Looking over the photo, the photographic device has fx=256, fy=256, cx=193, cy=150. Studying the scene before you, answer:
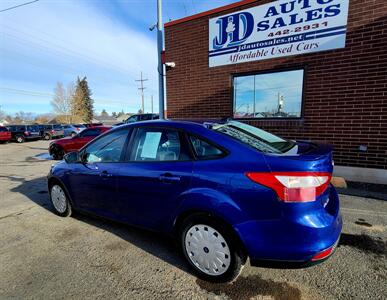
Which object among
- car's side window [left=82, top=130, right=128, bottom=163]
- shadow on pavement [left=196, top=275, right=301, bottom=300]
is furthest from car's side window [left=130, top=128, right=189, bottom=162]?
shadow on pavement [left=196, top=275, right=301, bottom=300]

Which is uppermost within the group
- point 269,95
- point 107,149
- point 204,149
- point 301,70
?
point 301,70

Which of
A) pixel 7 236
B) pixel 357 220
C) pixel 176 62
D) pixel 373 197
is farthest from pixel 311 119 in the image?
pixel 7 236

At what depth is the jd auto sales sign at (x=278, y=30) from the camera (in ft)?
19.0

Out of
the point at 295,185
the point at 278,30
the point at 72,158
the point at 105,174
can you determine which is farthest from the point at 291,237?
the point at 278,30

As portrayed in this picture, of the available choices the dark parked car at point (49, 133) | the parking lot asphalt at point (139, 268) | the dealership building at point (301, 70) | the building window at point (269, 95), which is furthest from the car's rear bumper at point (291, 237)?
the dark parked car at point (49, 133)

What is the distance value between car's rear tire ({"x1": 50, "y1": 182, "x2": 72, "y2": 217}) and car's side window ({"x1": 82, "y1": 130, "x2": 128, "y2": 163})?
35.6 inches

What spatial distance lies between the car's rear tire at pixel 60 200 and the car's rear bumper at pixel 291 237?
3.10 m

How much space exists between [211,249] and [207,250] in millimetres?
49

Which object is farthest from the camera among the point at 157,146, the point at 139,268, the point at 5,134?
the point at 5,134

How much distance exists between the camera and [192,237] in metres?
2.62

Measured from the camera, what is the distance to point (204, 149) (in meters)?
2.60

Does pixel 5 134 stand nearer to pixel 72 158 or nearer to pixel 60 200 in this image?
pixel 60 200

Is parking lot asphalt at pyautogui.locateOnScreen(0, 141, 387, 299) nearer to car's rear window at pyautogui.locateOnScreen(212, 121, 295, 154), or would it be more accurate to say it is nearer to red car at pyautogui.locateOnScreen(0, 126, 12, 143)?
car's rear window at pyautogui.locateOnScreen(212, 121, 295, 154)

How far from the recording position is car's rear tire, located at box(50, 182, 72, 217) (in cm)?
419
